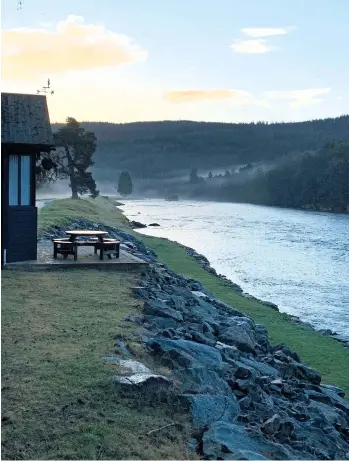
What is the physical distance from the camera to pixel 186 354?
35.5 ft

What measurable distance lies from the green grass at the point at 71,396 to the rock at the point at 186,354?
529 mm

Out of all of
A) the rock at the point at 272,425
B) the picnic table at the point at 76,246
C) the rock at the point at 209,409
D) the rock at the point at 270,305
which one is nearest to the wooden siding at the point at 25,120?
the picnic table at the point at 76,246

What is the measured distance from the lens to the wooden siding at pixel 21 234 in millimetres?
19922

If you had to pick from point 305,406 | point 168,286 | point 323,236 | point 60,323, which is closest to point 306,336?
point 168,286

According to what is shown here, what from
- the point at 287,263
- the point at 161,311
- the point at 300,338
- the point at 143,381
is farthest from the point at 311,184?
the point at 143,381

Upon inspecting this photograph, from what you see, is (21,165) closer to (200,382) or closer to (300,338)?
(300,338)

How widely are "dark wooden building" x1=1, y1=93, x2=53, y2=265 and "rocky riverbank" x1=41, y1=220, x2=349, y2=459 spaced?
230 inches

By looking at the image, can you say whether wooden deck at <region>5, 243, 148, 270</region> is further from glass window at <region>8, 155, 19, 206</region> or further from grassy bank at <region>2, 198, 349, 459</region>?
glass window at <region>8, 155, 19, 206</region>

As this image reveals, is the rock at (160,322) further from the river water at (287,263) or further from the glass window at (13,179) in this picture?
the river water at (287,263)

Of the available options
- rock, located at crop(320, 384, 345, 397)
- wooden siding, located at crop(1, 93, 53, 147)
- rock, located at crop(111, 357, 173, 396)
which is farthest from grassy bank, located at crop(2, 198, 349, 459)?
wooden siding, located at crop(1, 93, 53, 147)

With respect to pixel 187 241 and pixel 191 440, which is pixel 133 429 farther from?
pixel 187 241

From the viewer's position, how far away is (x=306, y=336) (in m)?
19.5

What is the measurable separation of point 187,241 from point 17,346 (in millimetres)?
41252

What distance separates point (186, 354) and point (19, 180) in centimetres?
1104
